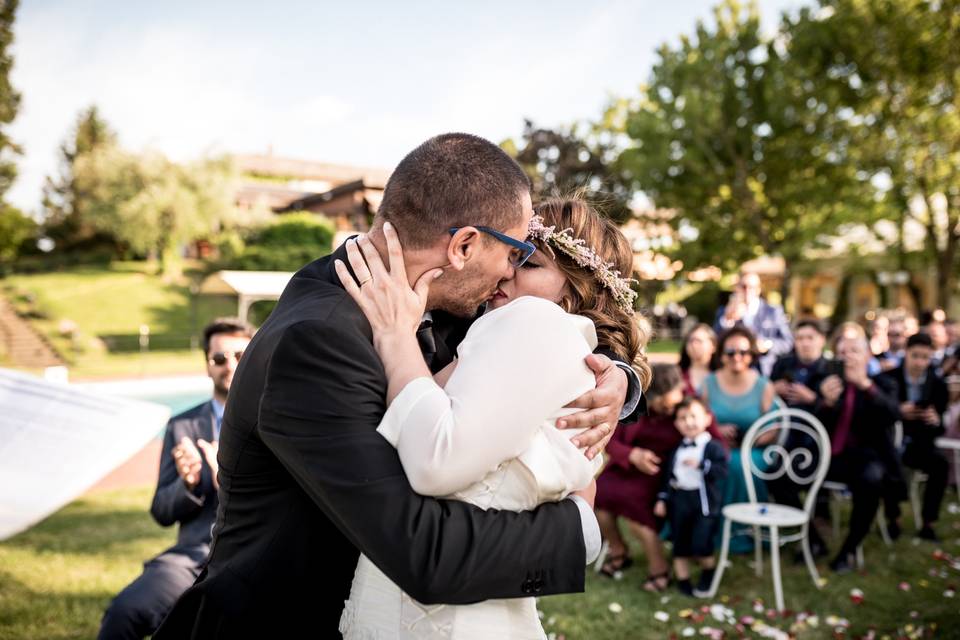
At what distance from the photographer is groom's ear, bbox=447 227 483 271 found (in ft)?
5.73

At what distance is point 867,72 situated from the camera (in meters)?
19.4

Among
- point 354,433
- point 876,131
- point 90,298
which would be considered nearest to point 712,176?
point 876,131

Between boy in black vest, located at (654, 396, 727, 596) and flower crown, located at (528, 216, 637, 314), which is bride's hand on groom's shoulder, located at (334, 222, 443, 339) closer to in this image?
→ flower crown, located at (528, 216, 637, 314)

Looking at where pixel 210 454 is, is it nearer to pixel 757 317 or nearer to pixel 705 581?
pixel 705 581

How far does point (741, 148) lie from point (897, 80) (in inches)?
182

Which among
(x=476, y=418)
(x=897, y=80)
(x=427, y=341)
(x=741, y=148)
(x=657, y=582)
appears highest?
(x=897, y=80)

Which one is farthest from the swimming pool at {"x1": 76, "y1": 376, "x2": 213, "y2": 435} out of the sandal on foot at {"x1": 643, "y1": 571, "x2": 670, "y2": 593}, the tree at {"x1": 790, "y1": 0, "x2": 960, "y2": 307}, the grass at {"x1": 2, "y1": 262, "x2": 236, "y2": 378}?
the tree at {"x1": 790, "y1": 0, "x2": 960, "y2": 307}

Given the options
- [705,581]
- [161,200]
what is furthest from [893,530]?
[161,200]

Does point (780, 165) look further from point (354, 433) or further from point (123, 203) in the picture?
point (123, 203)

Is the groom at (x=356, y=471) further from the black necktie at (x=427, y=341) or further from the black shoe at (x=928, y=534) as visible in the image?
the black shoe at (x=928, y=534)

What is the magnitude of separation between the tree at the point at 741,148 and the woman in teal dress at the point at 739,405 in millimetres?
16608

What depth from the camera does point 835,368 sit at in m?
6.80

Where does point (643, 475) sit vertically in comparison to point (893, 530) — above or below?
above

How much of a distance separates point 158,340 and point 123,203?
16.6m
